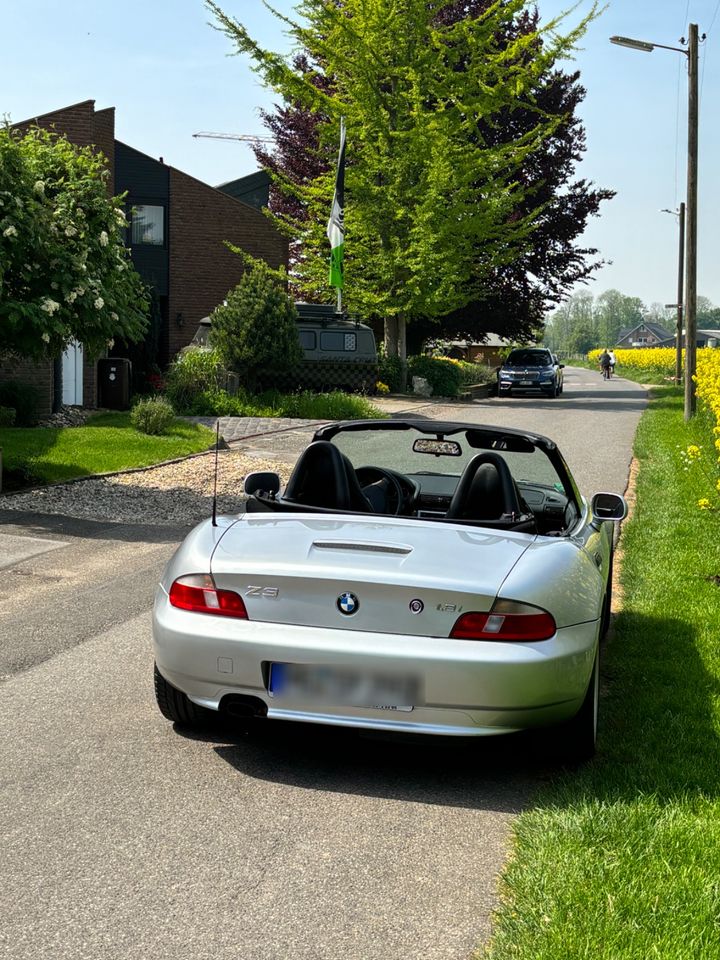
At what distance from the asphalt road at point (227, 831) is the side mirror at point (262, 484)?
1121mm

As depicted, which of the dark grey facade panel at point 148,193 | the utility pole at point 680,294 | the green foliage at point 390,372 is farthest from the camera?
the utility pole at point 680,294

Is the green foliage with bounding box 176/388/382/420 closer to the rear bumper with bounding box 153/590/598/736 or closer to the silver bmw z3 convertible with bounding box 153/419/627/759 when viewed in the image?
the silver bmw z3 convertible with bounding box 153/419/627/759

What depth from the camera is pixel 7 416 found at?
63.6ft

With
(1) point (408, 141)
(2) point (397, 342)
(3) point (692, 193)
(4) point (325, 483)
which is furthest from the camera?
(2) point (397, 342)

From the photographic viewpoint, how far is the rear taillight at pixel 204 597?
4469 mm

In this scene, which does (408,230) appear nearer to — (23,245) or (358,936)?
(23,245)

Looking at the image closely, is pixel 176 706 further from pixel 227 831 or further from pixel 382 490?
pixel 382 490

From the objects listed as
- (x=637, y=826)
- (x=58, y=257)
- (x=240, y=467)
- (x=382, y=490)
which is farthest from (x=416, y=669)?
(x=240, y=467)

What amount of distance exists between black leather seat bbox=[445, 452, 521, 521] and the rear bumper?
0.72m

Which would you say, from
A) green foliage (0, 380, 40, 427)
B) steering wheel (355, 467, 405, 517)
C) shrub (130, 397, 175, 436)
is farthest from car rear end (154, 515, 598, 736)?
green foliage (0, 380, 40, 427)

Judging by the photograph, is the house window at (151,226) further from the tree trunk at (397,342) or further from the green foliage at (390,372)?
the green foliage at (390,372)

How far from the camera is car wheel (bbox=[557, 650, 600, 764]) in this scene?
445cm

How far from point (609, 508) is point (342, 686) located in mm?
2164

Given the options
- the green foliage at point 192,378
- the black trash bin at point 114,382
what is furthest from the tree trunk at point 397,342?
the black trash bin at point 114,382
